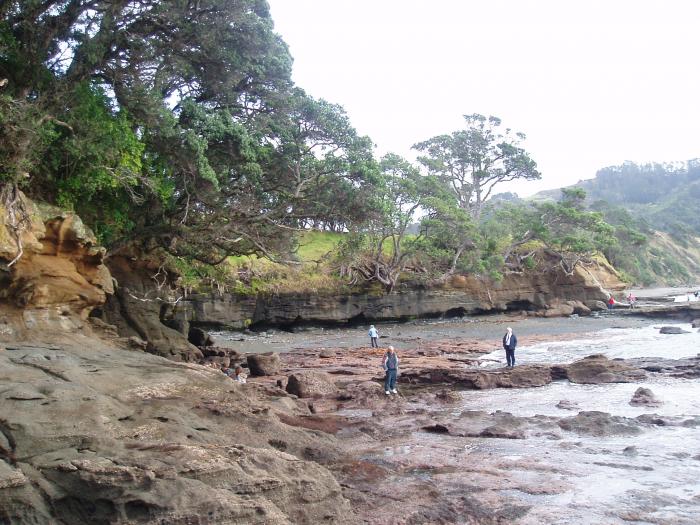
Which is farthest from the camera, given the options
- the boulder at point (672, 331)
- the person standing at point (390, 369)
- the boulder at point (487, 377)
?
the boulder at point (672, 331)

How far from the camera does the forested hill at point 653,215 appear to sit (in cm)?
9219

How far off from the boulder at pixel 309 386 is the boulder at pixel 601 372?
8112 millimetres

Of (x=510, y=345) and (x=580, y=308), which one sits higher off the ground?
(x=580, y=308)

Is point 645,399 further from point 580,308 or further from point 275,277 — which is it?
point 580,308

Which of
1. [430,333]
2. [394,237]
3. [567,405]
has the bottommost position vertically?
[430,333]

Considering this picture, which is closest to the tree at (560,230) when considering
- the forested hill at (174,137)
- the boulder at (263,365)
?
the forested hill at (174,137)

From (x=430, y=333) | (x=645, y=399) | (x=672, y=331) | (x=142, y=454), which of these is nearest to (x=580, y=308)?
(x=672, y=331)

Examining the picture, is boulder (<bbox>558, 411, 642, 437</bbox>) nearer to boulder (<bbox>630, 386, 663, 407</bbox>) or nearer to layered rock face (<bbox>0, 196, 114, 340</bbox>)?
A: boulder (<bbox>630, 386, 663, 407</bbox>)

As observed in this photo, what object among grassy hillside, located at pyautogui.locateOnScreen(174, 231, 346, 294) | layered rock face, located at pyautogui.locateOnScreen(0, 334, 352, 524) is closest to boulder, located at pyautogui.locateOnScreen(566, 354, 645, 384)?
layered rock face, located at pyautogui.locateOnScreen(0, 334, 352, 524)

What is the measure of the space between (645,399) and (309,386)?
357 inches

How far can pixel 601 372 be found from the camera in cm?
1769

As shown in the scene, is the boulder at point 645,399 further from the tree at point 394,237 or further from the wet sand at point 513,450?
the tree at point 394,237

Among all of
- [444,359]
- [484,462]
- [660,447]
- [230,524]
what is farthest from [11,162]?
[444,359]

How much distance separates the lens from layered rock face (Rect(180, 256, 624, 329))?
38250mm
